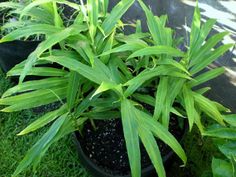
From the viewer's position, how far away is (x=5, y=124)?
2.40 meters

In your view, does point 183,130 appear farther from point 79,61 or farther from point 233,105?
point 79,61

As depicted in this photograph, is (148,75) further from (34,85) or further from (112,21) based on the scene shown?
(34,85)

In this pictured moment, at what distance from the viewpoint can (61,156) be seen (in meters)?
2.25

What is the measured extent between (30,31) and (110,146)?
703 mm

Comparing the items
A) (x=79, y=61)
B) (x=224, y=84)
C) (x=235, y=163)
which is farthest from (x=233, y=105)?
(x=79, y=61)

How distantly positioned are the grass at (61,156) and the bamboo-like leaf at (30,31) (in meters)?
0.83

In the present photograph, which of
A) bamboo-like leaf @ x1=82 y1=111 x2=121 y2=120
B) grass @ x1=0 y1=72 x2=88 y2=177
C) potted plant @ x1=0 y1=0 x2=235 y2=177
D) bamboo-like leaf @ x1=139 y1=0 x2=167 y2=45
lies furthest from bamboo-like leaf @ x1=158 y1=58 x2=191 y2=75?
grass @ x1=0 y1=72 x2=88 y2=177

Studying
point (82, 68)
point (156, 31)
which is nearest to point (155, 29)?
point (156, 31)

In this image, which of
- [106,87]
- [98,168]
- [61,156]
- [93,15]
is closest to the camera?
[106,87]

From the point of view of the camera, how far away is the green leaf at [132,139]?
1454mm

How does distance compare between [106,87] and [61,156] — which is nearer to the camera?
[106,87]

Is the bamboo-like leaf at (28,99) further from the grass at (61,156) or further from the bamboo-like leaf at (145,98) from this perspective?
the grass at (61,156)

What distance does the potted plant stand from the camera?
5.00ft

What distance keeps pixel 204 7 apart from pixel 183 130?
28.6 inches
